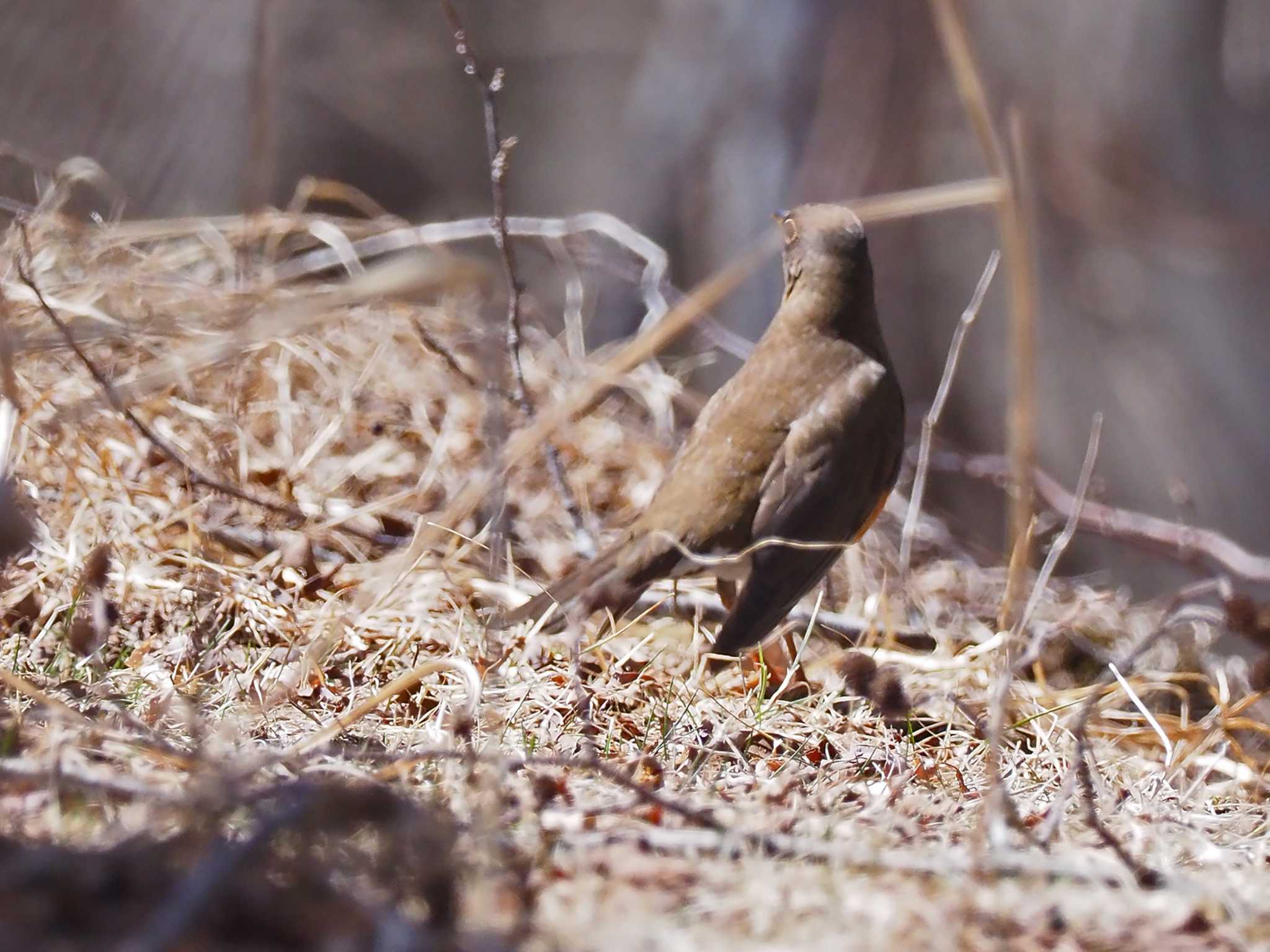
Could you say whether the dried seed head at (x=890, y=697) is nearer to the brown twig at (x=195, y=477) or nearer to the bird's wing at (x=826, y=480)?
the bird's wing at (x=826, y=480)

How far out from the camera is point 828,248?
144 inches

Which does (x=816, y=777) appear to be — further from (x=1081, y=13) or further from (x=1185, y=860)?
(x=1081, y=13)

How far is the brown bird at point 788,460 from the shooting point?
3.13 m

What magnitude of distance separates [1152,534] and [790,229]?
1.68 metres

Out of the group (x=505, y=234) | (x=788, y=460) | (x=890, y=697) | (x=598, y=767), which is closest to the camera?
(x=598, y=767)

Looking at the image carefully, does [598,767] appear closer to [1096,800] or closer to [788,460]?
[1096,800]

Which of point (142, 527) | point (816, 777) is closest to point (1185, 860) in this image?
point (816, 777)

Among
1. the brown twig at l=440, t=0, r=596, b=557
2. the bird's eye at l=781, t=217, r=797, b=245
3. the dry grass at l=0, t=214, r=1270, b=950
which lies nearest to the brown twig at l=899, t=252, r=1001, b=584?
the dry grass at l=0, t=214, r=1270, b=950

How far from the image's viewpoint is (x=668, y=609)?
12.2 ft

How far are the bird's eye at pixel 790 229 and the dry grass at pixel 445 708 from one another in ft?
2.59

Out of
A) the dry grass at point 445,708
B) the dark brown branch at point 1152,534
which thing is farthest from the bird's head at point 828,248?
the dark brown branch at point 1152,534

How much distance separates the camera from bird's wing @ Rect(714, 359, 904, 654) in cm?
320

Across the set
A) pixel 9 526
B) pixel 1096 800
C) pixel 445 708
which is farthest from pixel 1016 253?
pixel 445 708

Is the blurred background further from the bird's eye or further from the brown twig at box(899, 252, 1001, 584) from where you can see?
the brown twig at box(899, 252, 1001, 584)
